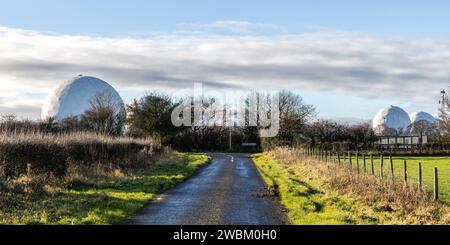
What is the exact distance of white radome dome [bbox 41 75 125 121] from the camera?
79.4m

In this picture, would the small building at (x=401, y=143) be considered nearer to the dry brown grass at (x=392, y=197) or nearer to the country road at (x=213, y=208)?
the dry brown grass at (x=392, y=197)

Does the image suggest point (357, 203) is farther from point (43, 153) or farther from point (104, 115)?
point (104, 115)

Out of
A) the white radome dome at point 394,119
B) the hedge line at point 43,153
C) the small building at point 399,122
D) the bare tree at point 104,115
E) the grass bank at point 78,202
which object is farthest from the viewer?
the white radome dome at point 394,119

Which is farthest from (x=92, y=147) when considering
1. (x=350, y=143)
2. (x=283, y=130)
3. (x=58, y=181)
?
(x=350, y=143)

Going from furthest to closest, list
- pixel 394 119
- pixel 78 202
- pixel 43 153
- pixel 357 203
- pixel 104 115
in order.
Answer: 1. pixel 394 119
2. pixel 104 115
3. pixel 43 153
4. pixel 357 203
5. pixel 78 202

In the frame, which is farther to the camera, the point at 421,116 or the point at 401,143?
the point at 421,116

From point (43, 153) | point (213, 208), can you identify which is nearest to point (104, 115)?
point (43, 153)

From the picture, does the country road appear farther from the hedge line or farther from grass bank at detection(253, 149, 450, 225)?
the hedge line

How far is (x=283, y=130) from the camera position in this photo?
7031cm

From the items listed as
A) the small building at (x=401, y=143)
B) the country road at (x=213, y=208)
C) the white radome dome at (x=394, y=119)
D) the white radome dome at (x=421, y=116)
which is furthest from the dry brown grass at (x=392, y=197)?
the white radome dome at (x=421, y=116)

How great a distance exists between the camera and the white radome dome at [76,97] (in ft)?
261

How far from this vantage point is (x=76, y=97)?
81312 millimetres
